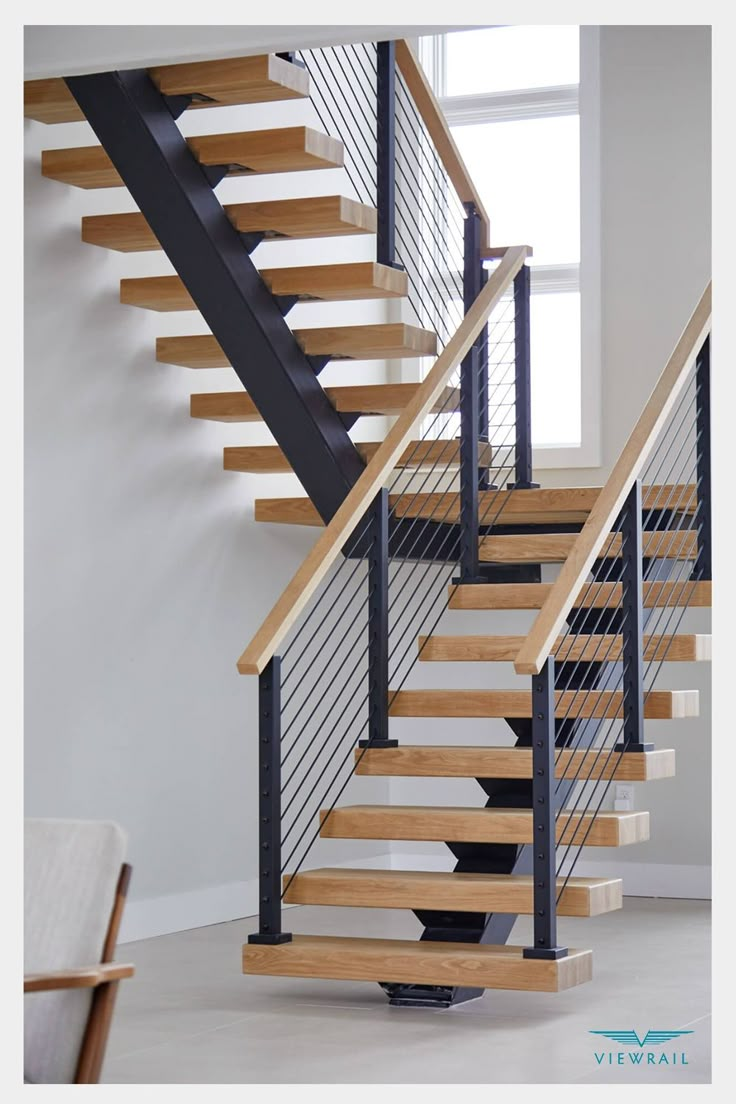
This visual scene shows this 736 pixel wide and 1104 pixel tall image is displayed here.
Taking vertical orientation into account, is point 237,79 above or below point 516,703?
above

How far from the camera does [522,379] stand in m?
6.94

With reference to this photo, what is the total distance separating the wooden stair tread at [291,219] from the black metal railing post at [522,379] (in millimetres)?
1142

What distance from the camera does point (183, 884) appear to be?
690 cm

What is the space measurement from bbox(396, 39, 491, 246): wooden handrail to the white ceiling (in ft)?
8.33

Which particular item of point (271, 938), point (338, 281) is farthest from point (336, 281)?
point (271, 938)

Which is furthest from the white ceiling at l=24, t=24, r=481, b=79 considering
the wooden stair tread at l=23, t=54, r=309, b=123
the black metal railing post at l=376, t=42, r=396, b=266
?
the black metal railing post at l=376, t=42, r=396, b=266

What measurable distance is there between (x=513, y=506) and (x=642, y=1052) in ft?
9.02

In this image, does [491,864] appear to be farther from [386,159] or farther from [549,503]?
[386,159]

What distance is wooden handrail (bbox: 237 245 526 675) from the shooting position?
504 centimetres

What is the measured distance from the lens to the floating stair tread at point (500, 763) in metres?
5.28

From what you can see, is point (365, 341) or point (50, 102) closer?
point (50, 102)
